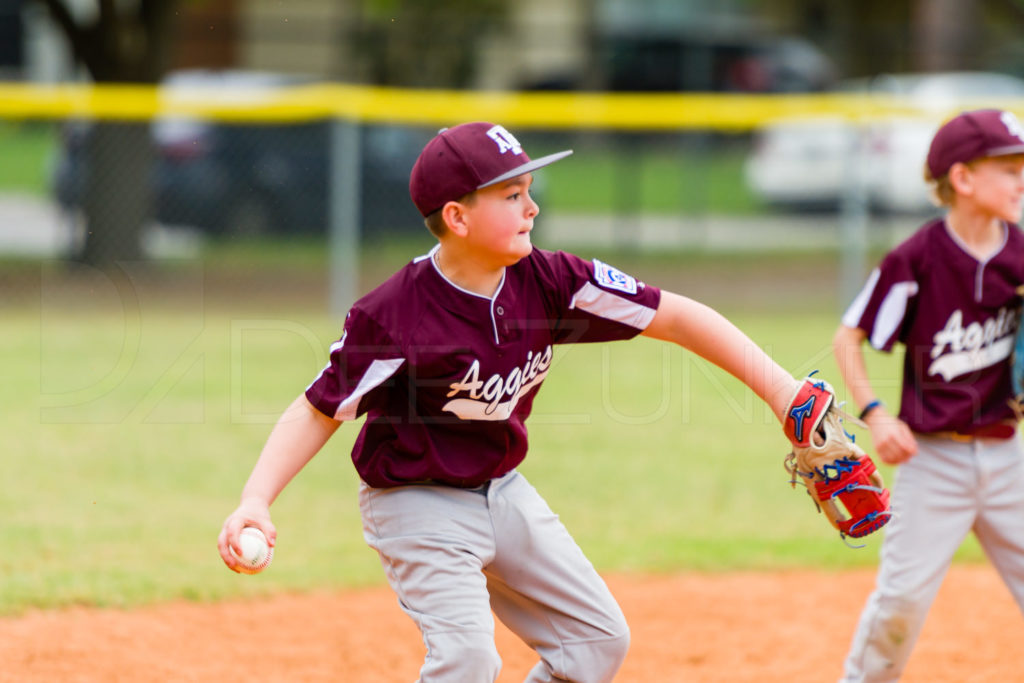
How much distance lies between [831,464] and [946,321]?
0.73 m

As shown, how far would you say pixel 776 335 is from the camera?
9.99 m

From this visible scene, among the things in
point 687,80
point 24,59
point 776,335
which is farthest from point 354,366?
point 24,59

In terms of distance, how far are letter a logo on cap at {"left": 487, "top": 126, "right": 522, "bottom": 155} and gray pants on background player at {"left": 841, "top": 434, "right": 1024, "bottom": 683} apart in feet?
4.83

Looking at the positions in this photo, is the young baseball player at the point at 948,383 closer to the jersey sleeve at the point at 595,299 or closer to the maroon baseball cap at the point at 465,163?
the jersey sleeve at the point at 595,299

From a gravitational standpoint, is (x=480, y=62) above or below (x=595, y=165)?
above

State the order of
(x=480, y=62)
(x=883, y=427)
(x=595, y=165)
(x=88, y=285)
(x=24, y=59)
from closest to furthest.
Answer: (x=883, y=427)
(x=88, y=285)
(x=595, y=165)
(x=480, y=62)
(x=24, y=59)

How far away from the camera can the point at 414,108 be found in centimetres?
1073

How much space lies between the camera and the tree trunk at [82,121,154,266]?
38.3 ft

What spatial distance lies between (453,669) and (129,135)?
10.1m

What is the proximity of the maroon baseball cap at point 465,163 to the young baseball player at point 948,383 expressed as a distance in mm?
1218

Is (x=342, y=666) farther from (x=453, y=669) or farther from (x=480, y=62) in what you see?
(x=480, y=62)

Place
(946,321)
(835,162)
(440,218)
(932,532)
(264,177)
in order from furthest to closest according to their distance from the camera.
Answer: (835,162) → (264,177) → (946,321) → (932,532) → (440,218)

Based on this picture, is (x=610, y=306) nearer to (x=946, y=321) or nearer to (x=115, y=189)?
(x=946, y=321)

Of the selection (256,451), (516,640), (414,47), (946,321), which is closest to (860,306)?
(946,321)
